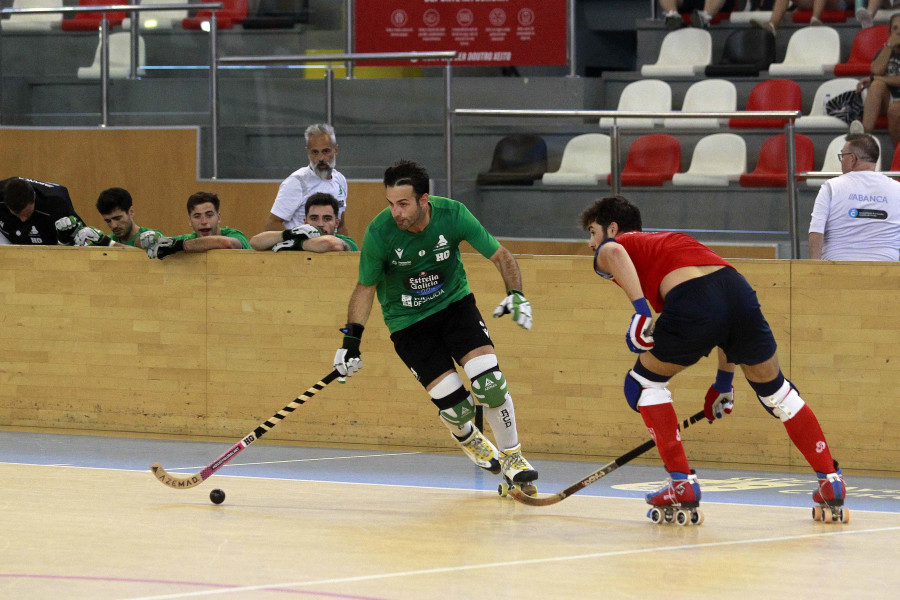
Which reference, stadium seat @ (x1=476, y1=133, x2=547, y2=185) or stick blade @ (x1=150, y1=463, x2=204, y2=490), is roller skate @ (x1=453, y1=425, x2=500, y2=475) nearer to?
stick blade @ (x1=150, y1=463, x2=204, y2=490)

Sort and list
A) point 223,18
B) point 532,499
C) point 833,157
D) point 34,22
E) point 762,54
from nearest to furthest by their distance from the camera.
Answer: point 532,499, point 833,157, point 223,18, point 34,22, point 762,54

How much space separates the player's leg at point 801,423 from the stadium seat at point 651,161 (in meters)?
3.25

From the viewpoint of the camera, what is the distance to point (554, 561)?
535cm

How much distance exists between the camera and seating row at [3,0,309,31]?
11.3 meters

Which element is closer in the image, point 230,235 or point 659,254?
point 659,254

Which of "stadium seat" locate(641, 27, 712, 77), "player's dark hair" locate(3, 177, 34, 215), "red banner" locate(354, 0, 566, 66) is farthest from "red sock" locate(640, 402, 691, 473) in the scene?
"stadium seat" locate(641, 27, 712, 77)

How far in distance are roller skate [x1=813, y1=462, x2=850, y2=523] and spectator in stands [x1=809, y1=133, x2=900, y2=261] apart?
7.52 feet

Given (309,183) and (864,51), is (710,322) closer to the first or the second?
(309,183)

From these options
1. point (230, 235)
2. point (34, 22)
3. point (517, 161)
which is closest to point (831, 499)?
point (517, 161)

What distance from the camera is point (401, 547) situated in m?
5.64

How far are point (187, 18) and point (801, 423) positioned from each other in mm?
7197

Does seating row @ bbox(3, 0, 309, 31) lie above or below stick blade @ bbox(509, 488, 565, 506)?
above

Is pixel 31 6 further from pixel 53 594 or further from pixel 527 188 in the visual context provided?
pixel 53 594

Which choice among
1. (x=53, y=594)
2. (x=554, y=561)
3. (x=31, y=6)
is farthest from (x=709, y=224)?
(x=31, y=6)
